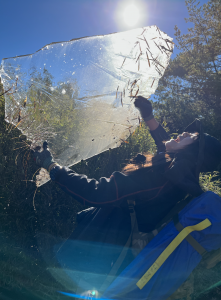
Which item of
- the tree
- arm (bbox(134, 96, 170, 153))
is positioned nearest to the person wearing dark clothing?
arm (bbox(134, 96, 170, 153))

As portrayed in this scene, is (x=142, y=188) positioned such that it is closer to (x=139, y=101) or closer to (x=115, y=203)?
(x=115, y=203)

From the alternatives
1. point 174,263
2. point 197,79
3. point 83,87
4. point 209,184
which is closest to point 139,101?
point 83,87

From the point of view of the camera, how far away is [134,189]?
1.77 metres

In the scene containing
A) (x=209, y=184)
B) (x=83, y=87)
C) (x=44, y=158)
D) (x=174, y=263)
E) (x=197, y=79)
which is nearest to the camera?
(x=174, y=263)

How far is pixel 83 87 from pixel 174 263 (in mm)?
1859

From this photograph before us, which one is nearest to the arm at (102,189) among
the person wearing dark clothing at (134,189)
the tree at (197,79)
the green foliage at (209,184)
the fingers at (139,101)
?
the person wearing dark clothing at (134,189)

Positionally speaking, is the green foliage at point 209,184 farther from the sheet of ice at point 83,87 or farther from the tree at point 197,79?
the tree at point 197,79

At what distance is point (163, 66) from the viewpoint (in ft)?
8.20

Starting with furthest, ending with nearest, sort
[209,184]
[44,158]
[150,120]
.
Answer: [209,184] < [150,120] < [44,158]

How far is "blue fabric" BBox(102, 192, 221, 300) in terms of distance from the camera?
5.27ft

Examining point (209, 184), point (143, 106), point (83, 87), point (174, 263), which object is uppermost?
point (83, 87)

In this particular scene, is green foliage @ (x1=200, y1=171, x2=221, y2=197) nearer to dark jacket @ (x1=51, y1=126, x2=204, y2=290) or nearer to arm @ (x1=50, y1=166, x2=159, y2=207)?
dark jacket @ (x1=51, y1=126, x2=204, y2=290)

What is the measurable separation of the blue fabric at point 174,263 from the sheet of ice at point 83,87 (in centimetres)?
120

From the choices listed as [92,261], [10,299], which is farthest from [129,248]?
[10,299]
